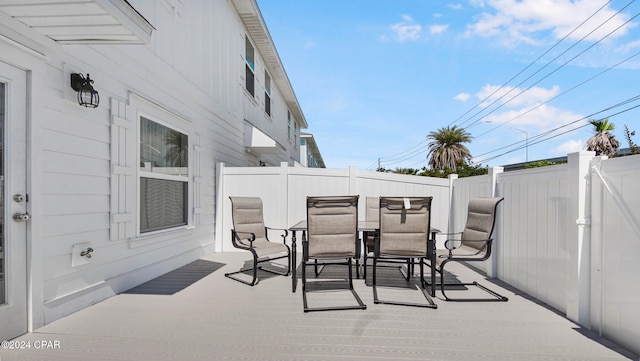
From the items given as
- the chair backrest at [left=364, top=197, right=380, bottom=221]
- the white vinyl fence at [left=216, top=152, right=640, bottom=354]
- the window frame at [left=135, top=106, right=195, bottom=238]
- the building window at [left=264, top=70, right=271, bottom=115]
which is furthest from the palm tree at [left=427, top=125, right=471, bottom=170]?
the window frame at [left=135, top=106, right=195, bottom=238]

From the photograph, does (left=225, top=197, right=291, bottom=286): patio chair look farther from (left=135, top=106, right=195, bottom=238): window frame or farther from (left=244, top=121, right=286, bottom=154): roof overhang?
(left=244, top=121, right=286, bottom=154): roof overhang

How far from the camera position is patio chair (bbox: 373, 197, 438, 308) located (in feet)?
11.2

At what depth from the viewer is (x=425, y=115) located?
2097cm

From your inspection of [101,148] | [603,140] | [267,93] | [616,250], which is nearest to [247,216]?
[101,148]

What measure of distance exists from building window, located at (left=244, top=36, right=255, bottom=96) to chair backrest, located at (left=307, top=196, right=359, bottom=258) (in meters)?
5.59

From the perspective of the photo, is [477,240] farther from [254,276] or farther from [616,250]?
[254,276]

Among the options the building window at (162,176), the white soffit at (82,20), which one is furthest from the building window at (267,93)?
the white soffit at (82,20)

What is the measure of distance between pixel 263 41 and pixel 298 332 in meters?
7.97

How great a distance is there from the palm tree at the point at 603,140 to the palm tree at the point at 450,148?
7532mm

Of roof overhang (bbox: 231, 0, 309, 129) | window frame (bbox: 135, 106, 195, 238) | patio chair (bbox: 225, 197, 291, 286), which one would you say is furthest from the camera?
roof overhang (bbox: 231, 0, 309, 129)

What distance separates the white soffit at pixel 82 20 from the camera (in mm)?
2230

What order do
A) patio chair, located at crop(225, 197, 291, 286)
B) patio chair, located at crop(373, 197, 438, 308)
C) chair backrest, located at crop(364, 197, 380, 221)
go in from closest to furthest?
patio chair, located at crop(373, 197, 438, 308) → patio chair, located at crop(225, 197, 291, 286) → chair backrest, located at crop(364, 197, 380, 221)

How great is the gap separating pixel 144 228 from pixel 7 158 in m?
1.83

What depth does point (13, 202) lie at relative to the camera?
242cm
